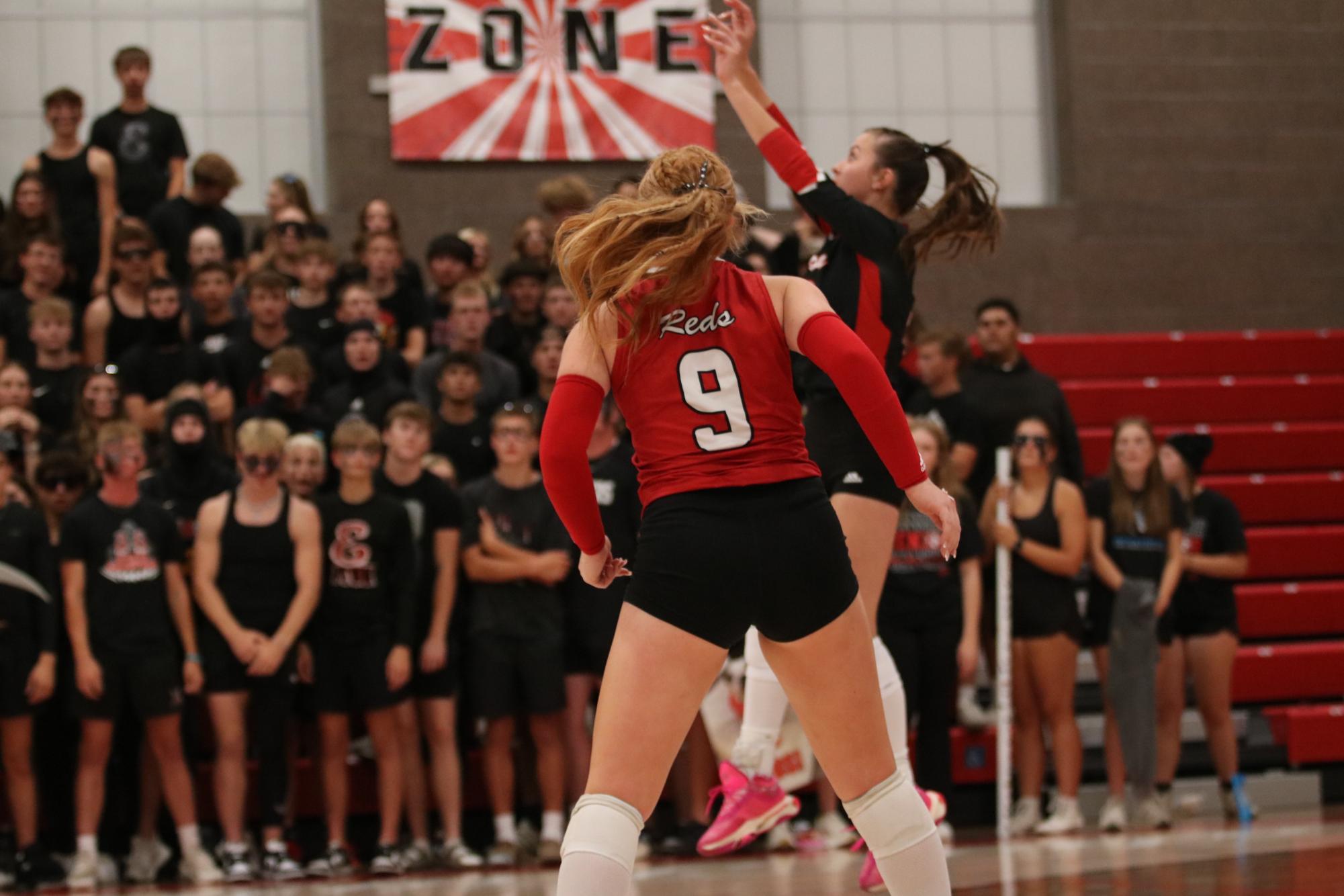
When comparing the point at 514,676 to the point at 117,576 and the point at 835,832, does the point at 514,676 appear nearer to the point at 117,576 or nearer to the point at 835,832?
the point at 835,832

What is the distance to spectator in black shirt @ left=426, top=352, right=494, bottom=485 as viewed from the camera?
341 inches

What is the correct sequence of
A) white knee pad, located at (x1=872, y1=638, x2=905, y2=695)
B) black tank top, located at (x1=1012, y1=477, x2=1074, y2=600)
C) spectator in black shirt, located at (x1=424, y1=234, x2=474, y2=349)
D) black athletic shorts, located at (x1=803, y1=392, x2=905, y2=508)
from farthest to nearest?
spectator in black shirt, located at (x1=424, y1=234, x2=474, y2=349) < black tank top, located at (x1=1012, y1=477, x2=1074, y2=600) < white knee pad, located at (x1=872, y1=638, x2=905, y2=695) < black athletic shorts, located at (x1=803, y1=392, x2=905, y2=508)

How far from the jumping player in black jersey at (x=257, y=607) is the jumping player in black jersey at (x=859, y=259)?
346cm

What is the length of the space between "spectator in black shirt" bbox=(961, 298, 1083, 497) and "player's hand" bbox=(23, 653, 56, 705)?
4.87 metres

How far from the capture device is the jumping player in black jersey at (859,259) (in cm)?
455

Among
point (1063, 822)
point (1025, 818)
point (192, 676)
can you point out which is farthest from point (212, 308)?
point (1063, 822)

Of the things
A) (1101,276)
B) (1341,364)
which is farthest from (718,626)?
(1101,276)

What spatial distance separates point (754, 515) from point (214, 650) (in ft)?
15.9

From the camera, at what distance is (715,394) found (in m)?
3.46

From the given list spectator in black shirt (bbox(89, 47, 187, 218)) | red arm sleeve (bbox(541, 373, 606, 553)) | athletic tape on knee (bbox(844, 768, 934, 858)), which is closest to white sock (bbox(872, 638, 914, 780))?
athletic tape on knee (bbox(844, 768, 934, 858))

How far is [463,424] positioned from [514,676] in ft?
5.02

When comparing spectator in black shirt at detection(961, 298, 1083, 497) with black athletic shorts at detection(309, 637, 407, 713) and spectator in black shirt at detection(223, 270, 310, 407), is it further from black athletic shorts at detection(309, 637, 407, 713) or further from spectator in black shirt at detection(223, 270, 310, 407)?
spectator in black shirt at detection(223, 270, 310, 407)

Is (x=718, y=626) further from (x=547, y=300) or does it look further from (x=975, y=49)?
(x=975, y=49)

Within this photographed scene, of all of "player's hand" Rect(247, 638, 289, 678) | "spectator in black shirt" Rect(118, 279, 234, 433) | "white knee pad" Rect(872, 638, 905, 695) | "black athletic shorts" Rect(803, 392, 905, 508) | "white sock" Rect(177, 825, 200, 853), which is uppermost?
"spectator in black shirt" Rect(118, 279, 234, 433)
